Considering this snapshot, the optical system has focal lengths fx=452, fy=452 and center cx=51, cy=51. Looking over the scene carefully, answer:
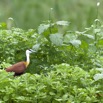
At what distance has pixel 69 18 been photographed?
4059mm

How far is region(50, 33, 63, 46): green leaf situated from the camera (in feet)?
10.6

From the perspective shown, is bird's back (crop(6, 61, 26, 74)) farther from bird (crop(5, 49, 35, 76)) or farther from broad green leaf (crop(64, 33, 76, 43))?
broad green leaf (crop(64, 33, 76, 43))

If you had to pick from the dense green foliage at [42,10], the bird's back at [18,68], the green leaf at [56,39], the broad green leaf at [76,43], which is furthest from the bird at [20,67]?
the dense green foliage at [42,10]

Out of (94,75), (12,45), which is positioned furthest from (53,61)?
(94,75)

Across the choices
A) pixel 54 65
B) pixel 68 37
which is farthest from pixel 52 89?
pixel 68 37

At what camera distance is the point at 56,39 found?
322 cm

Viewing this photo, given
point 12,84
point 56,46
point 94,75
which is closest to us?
point 12,84

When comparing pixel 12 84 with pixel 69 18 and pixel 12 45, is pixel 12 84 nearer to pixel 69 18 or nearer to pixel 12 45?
pixel 12 45

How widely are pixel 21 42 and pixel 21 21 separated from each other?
24.4 inches

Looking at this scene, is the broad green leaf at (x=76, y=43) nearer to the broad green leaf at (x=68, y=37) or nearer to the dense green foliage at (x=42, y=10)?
the broad green leaf at (x=68, y=37)

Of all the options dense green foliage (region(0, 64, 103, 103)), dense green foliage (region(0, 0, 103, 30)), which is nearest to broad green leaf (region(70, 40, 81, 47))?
dense green foliage (region(0, 64, 103, 103))

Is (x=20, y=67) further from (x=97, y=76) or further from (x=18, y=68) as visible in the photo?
(x=97, y=76)

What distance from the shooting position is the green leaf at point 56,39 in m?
3.22

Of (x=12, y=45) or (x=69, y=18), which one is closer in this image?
(x=12, y=45)
